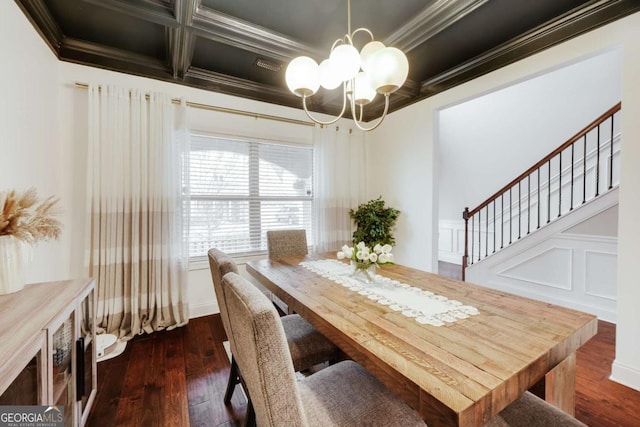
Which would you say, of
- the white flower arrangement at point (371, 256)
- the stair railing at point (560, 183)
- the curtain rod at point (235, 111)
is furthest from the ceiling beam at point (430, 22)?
the stair railing at point (560, 183)

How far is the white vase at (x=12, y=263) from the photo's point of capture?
1.19 metres

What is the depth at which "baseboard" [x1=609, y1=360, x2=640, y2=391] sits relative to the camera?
5.71 ft

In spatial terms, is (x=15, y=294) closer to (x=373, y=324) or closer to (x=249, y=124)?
(x=373, y=324)

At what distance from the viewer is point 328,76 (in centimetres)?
164

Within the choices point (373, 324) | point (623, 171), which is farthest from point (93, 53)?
point (623, 171)

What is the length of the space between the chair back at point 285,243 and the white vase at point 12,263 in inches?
64.0

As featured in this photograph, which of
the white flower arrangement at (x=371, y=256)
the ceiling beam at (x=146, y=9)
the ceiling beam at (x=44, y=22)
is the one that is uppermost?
the ceiling beam at (x=146, y=9)

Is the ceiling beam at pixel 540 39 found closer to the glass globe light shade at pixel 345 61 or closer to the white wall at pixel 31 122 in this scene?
the glass globe light shade at pixel 345 61

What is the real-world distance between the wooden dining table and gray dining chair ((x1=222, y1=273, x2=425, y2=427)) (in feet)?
0.62

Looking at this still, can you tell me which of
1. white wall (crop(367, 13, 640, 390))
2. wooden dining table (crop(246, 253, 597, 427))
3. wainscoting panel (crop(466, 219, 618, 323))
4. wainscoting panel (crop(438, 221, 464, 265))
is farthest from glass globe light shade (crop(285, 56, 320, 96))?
wainscoting panel (crop(438, 221, 464, 265))

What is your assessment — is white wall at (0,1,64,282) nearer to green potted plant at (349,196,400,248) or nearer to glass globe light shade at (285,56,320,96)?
glass globe light shade at (285,56,320,96)

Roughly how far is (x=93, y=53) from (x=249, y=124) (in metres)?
1.43

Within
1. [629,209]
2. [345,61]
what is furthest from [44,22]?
[629,209]

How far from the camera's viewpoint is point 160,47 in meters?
2.41
